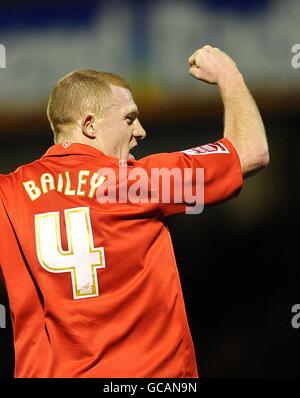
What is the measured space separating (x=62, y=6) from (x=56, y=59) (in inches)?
8.4

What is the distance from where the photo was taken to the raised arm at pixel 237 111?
58.6 inches

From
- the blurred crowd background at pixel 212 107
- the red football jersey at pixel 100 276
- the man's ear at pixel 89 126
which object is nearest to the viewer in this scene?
the red football jersey at pixel 100 276

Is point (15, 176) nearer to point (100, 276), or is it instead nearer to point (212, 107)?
point (100, 276)

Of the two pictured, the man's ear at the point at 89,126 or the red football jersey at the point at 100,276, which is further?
the man's ear at the point at 89,126

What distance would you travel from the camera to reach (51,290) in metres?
1.47

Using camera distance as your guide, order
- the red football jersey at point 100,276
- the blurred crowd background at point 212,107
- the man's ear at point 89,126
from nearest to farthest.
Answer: the red football jersey at point 100,276, the man's ear at point 89,126, the blurred crowd background at point 212,107

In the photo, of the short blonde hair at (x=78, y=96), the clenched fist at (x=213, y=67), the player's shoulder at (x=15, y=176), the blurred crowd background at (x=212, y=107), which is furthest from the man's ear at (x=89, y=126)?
the blurred crowd background at (x=212, y=107)

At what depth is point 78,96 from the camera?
157cm

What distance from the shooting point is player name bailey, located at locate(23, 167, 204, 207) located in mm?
1473

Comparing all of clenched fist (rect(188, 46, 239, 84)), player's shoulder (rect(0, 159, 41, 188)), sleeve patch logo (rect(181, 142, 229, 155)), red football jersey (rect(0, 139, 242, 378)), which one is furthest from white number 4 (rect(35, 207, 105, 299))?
clenched fist (rect(188, 46, 239, 84))

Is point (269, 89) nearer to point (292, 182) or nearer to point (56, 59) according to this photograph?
point (292, 182)

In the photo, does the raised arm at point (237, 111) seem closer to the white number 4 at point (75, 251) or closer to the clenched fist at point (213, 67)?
the clenched fist at point (213, 67)

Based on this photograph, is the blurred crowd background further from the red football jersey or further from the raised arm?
the red football jersey

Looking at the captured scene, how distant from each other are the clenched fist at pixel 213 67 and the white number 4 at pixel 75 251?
15.3 inches
